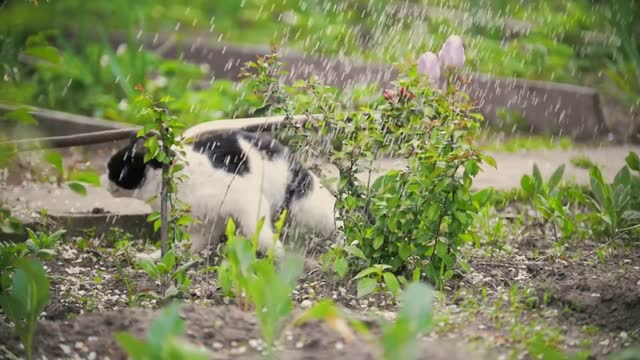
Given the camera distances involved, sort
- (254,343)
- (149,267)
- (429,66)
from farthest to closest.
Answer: (429,66)
(149,267)
(254,343)

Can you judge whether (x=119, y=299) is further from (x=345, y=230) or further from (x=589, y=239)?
(x=589, y=239)

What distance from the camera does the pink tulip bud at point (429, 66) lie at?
314 cm

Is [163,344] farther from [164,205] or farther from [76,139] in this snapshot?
[76,139]

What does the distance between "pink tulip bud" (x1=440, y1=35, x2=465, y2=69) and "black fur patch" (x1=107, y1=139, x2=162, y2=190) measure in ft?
3.89

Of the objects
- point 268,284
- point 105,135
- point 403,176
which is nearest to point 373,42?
point 105,135

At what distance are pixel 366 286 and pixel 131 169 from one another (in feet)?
4.06

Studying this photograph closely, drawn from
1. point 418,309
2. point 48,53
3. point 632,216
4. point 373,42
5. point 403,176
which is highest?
point 48,53

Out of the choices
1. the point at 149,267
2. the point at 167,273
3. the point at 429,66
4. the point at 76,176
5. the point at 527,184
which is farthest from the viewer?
the point at 527,184

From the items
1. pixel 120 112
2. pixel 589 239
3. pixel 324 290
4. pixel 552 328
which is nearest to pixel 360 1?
pixel 120 112

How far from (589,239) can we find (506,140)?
274cm

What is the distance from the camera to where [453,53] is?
10.4 feet

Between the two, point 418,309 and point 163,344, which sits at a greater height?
point 418,309

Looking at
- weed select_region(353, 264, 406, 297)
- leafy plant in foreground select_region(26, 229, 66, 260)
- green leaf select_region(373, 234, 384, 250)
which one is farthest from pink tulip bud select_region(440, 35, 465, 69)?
leafy plant in foreground select_region(26, 229, 66, 260)

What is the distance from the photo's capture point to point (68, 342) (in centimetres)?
216
